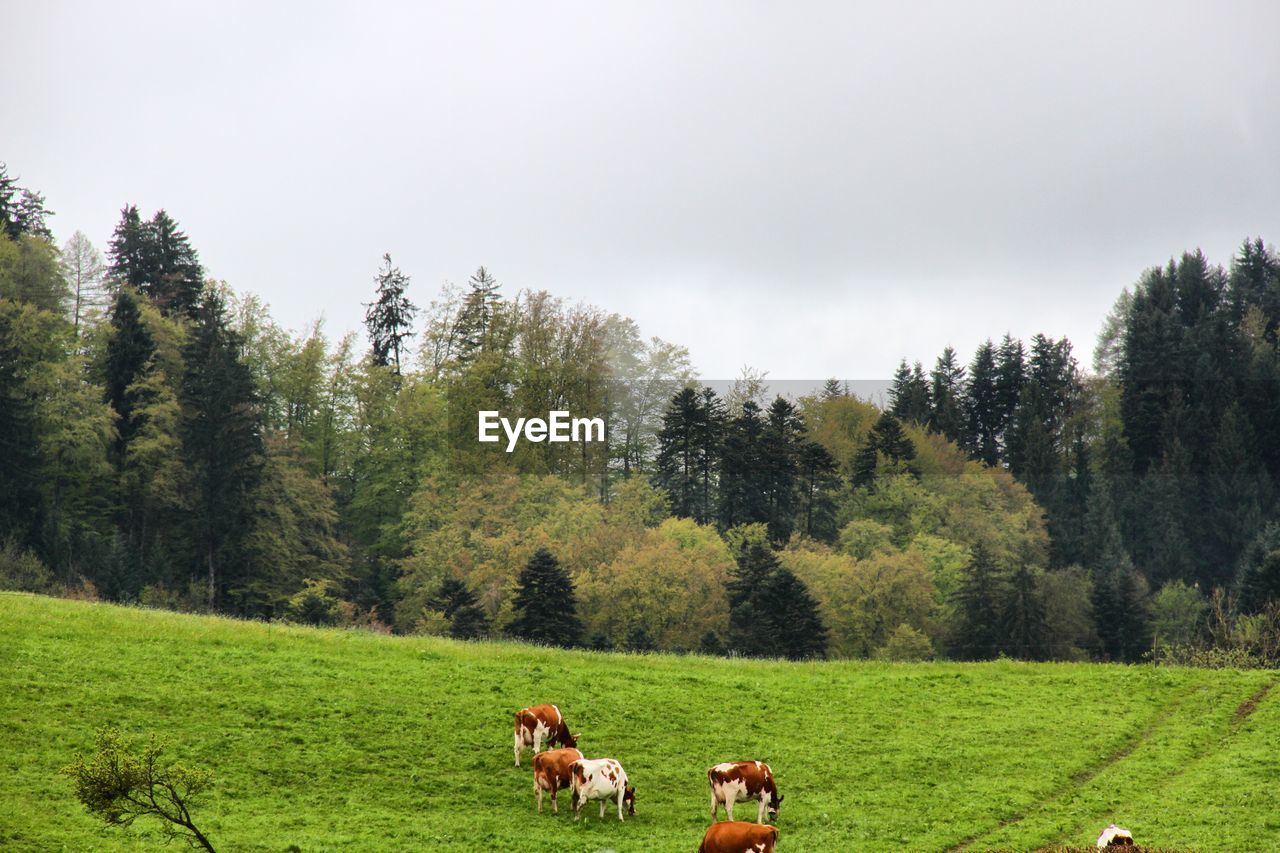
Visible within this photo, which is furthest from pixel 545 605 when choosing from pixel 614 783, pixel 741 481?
pixel 614 783

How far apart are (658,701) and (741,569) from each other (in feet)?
184

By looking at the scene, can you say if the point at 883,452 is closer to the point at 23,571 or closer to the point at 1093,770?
the point at 23,571

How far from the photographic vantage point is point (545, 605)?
87750 mm

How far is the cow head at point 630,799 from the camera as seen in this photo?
98.6 feet

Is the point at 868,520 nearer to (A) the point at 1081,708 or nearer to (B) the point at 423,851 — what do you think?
(A) the point at 1081,708

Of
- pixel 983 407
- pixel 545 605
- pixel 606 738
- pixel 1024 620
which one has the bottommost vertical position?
pixel 606 738

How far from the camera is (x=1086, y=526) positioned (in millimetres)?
142125

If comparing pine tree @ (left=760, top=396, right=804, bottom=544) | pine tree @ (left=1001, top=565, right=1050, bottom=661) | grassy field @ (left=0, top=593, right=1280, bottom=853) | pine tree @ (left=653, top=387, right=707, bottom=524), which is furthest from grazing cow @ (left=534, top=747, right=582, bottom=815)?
pine tree @ (left=653, top=387, right=707, bottom=524)

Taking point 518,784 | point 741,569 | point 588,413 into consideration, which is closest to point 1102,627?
point 741,569

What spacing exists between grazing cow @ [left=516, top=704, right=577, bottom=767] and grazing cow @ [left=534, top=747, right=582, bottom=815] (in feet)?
8.28

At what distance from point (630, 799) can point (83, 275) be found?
352 feet

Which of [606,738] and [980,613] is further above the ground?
[980,613]

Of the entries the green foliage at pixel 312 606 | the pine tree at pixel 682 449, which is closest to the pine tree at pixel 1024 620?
the pine tree at pixel 682 449

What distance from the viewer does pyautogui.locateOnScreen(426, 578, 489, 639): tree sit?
3504 inches
